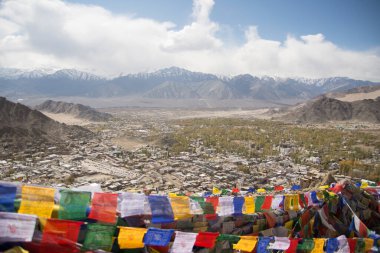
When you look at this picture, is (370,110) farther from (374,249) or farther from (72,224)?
(72,224)

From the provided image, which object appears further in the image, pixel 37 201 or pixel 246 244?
pixel 246 244

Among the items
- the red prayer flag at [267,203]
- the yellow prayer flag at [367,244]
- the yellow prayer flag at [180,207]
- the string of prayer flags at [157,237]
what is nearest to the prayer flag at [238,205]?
the red prayer flag at [267,203]

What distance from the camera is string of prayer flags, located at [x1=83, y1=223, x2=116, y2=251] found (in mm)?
5465

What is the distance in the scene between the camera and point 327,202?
9242 mm

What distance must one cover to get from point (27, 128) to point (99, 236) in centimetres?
2421

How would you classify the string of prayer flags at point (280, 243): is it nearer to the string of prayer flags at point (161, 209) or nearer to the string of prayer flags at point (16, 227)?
the string of prayer flags at point (161, 209)

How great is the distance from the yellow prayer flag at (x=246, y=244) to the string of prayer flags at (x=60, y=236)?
336 centimetres

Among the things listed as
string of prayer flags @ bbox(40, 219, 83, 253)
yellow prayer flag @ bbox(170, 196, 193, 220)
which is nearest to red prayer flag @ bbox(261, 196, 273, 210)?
yellow prayer flag @ bbox(170, 196, 193, 220)

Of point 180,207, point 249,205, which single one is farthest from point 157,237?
point 249,205

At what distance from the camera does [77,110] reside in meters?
62.6

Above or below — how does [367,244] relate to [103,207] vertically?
below

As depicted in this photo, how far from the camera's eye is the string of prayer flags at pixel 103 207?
239 inches

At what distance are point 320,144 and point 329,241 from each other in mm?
24125

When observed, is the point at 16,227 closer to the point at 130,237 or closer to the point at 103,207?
the point at 103,207
